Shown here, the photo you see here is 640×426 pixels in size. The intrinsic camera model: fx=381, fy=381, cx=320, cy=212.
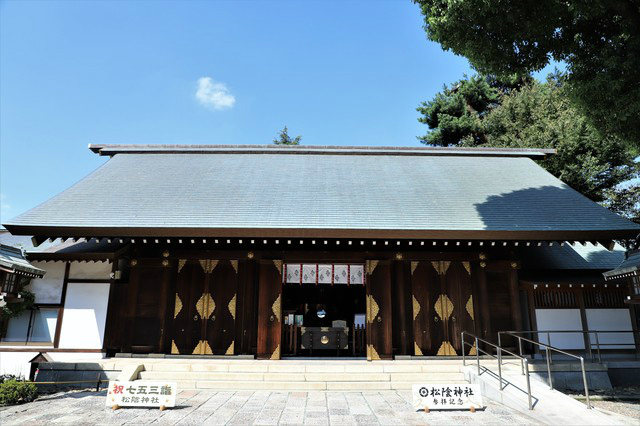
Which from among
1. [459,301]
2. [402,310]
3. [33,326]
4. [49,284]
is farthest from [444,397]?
[33,326]

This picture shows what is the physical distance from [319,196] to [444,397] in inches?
247

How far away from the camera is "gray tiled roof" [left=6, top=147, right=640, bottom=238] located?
31.2ft

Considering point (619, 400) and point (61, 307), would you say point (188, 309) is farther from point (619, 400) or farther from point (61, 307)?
point (619, 400)

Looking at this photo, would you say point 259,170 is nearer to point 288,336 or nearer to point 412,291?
point 288,336

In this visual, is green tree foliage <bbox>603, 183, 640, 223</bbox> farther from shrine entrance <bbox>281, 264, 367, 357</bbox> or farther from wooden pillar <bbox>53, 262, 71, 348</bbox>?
wooden pillar <bbox>53, 262, 71, 348</bbox>

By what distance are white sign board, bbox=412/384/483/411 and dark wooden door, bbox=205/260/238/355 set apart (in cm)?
528

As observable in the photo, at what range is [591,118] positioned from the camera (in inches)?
308

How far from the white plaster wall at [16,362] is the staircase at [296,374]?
2.73 meters

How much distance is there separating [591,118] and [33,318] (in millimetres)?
13826

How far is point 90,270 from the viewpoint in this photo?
9.98m

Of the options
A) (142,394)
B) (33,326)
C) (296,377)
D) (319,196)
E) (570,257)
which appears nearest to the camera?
(142,394)

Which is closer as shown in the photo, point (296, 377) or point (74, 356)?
point (296, 377)

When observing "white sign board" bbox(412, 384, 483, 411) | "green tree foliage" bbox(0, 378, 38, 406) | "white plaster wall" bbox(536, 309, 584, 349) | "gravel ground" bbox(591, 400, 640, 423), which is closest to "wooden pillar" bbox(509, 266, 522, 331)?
"white plaster wall" bbox(536, 309, 584, 349)

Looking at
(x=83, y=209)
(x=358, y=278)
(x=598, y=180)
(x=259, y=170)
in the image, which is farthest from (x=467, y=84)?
(x=83, y=209)
